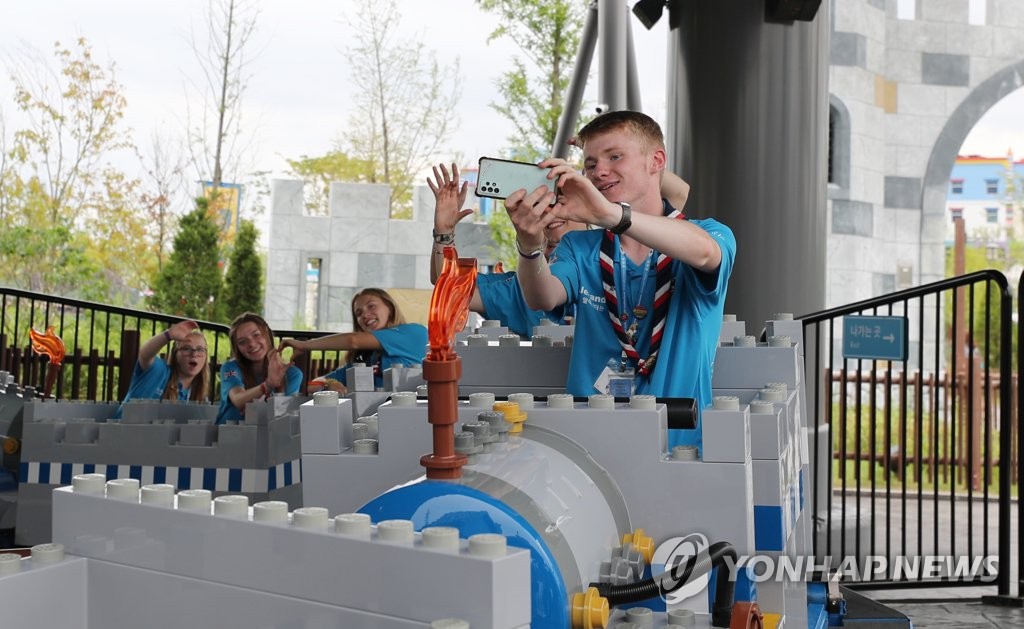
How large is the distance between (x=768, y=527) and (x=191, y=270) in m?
16.2

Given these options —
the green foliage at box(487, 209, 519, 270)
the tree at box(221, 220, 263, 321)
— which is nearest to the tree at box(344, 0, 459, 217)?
the green foliage at box(487, 209, 519, 270)

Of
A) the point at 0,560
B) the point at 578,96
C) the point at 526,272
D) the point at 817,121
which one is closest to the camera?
the point at 0,560

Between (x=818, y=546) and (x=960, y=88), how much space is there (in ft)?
56.4

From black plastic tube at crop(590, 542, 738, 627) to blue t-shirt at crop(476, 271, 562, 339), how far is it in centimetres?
236

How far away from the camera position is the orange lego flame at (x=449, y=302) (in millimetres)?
1466

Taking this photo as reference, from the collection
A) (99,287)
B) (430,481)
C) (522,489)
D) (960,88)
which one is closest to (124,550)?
(430,481)

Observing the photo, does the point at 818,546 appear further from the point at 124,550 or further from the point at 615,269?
the point at 124,550

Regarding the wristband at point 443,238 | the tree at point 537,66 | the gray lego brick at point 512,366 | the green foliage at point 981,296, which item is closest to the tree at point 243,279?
the tree at point 537,66

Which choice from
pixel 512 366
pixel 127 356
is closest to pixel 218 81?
pixel 127 356

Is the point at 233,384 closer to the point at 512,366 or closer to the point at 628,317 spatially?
the point at 512,366

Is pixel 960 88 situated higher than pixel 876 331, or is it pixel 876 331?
pixel 960 88

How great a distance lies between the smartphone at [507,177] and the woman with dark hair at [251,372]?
11.4 ft

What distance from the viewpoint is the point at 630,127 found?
2668 mm

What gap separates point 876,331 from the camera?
612 cm
